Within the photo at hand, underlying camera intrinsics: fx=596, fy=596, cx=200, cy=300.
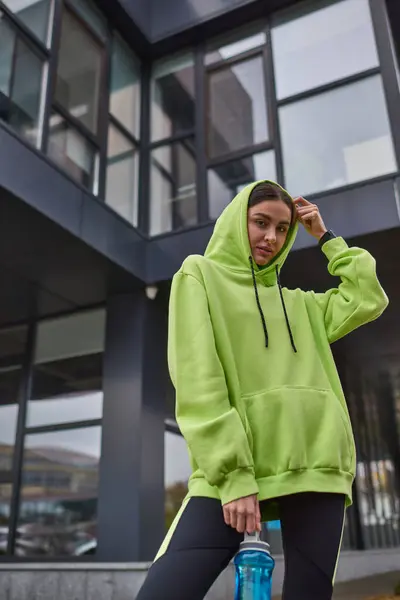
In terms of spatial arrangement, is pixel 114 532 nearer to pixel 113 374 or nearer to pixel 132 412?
pixel 132 412

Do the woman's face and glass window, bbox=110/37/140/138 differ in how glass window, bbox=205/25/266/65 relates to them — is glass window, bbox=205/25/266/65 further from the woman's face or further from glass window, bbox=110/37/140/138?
the woman's face

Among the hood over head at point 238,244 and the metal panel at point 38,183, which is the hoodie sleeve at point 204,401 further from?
the metal panel at point 38,183

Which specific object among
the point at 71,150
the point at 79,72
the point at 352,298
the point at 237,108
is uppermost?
the point at 79,72

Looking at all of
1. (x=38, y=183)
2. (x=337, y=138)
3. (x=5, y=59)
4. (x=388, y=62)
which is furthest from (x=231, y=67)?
(x=38, y=183)

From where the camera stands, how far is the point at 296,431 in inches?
52.9

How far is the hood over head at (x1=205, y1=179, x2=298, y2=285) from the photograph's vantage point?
5.25ft

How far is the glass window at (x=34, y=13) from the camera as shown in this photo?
577 centimetres

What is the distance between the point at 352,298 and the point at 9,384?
6.11m

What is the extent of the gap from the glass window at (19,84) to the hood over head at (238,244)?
4240 millimetres

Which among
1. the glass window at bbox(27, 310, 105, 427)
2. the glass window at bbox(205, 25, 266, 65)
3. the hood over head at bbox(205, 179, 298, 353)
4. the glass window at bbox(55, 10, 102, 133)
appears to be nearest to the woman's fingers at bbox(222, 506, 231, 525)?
the hood over head at bbox(205, 179, 298, 353)

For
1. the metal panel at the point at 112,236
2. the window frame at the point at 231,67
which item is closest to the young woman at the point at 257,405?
the metal panel at the point at 112,236

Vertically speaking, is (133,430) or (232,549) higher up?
(133,430)

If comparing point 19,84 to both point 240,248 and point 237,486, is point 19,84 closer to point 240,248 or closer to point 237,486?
point 240,248

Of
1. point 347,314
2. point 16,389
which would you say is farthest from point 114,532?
point 347,314
